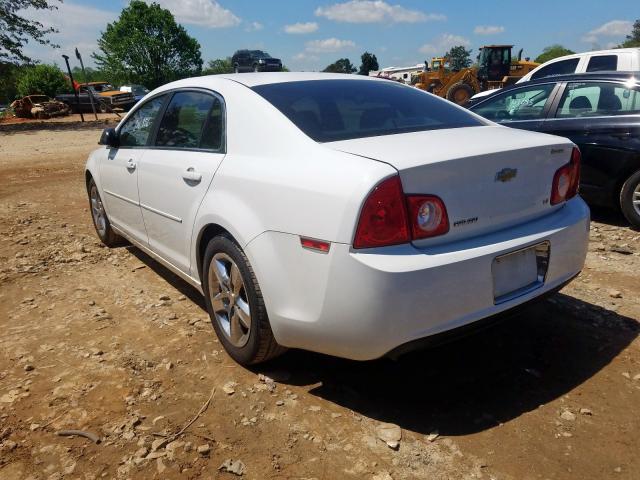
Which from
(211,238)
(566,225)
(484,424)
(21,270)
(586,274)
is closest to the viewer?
(484,424)

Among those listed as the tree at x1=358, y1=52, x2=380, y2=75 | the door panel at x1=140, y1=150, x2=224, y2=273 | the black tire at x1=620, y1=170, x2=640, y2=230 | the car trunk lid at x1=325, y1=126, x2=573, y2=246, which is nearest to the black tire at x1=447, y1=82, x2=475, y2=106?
the black tire at x1=620, y1=170, x2=640, y2=230

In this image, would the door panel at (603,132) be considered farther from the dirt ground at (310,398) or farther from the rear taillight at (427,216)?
the rear taillight at (427,216)

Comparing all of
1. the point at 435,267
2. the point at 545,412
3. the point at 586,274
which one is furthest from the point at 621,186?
the point at 435,267

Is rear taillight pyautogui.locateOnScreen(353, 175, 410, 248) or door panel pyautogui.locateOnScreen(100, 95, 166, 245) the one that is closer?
rear taillight pyautogui.locateOnScreen(353, 175, 410, 248)

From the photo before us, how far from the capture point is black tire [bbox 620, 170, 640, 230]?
4945 mm

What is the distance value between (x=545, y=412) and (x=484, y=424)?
1.04 ft

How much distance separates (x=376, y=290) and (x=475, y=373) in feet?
3.48

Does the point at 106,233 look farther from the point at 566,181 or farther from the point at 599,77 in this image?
the point at 599,77

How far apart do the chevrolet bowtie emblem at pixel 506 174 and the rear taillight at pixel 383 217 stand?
1.79 feet

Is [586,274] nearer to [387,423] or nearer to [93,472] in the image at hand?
[387,423]

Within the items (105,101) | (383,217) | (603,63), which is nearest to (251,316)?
(383,217)

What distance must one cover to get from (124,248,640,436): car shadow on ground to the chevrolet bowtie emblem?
66 centimetres

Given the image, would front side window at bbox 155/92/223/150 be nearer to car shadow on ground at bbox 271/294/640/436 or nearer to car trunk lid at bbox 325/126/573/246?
car trunk lid at bbox 325/126/573/246

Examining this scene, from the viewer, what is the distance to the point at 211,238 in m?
2.87
